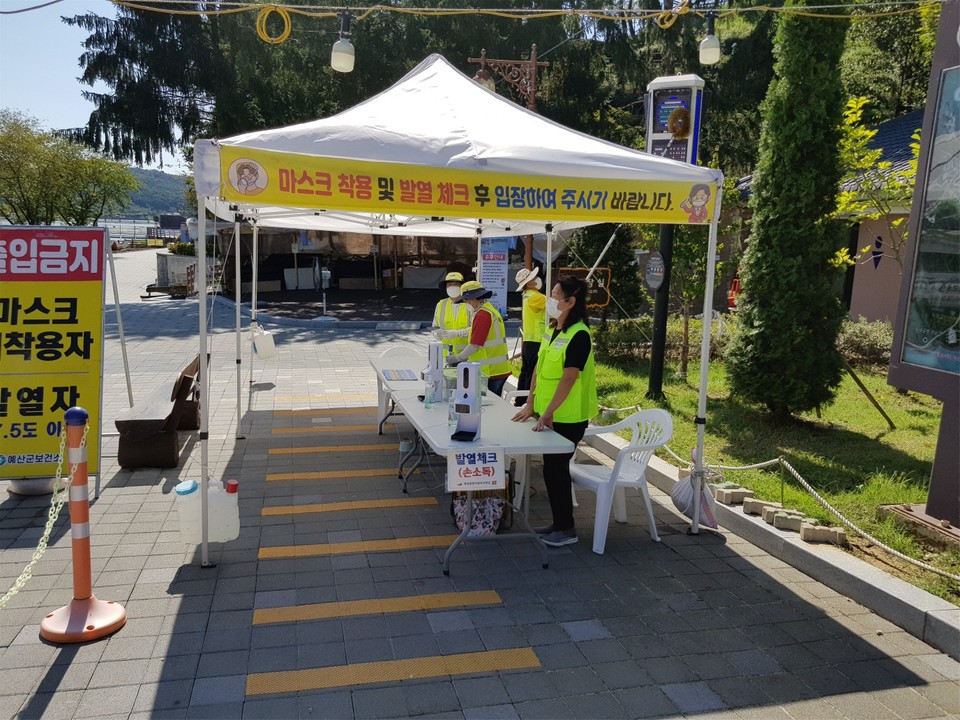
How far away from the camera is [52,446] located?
580 centimetres

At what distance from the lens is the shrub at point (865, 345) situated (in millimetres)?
11305

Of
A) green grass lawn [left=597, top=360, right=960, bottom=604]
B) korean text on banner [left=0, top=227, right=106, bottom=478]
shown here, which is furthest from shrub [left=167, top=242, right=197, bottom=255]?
korean text on banner [left=0, top=227, right=106, bottom=478]

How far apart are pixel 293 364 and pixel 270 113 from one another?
1153cm

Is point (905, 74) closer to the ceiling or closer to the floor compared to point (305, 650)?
closer to the ceiling

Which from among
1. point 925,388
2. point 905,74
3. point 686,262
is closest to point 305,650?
point 925,388

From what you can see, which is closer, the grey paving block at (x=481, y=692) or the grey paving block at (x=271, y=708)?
the grey paving block at (x=271, y=708)

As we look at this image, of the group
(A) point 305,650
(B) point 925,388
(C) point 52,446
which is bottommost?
(A) point 305,650

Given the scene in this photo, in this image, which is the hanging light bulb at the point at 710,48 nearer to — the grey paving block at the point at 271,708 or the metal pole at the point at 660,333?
the metal pole at the point at 660,333

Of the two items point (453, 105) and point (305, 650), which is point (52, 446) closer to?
point (305, 650)

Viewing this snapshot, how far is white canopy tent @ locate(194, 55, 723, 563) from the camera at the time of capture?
424cm

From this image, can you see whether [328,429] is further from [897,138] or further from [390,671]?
[897,138]

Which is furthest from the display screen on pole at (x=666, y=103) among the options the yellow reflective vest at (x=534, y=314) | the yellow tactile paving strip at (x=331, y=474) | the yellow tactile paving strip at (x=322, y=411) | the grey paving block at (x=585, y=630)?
the grey paving block at (x=585, y=630)

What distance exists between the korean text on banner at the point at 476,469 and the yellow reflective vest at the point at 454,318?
287 cm

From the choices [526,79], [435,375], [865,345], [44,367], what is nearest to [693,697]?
[435,375]
